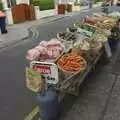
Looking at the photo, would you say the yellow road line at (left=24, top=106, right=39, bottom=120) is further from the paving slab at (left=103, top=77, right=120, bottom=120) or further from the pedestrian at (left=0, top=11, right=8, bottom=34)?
the pedestrian at (left=0, top=11, right=8, bottom=34)

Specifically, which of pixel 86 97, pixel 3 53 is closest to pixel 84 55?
pixel 86 97

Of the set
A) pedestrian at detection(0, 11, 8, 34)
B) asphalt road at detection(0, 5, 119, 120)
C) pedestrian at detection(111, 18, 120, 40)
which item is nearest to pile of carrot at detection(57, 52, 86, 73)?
asphalt road at detection(0, 5, 119, 120)

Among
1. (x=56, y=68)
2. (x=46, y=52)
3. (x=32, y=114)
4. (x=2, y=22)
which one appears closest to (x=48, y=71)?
(x=56, y=68)

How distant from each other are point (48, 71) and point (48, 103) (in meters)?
0.60

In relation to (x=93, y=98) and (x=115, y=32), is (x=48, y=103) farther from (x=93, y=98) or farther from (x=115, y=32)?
(x=115, y=32)

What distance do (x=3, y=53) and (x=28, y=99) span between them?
253 inches

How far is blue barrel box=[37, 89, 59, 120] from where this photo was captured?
5379 millimetres

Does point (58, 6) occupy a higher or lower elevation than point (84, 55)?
lower

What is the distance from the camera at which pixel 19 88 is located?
25.7 ft

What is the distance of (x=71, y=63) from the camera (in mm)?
6125

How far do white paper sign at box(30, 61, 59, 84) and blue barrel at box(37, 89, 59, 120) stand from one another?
0.21 metres

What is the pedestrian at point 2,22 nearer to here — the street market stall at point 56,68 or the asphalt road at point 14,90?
the asphalt road at point 14,90

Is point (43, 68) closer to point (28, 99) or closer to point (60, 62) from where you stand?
point (60, 62)

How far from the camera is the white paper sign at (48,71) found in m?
5.48
